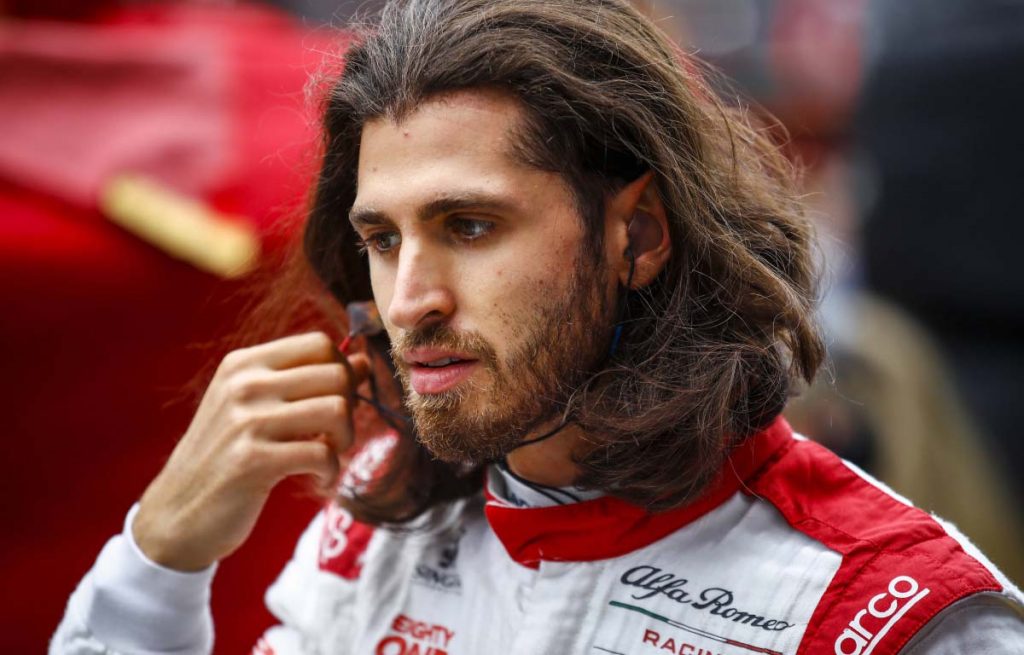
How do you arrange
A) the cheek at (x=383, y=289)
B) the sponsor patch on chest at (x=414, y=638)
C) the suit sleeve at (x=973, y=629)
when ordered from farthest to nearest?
the sponsor patch on chest at (x=414, y=638) → the cheek at (x=383, y=289) → the suit sleeve at (x=973, y=629)

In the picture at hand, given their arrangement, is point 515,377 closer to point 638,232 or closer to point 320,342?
point 638,232

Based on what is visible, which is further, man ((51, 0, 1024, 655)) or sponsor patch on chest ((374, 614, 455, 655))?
sponsor patch on chest ((374, 614, 455, 655))

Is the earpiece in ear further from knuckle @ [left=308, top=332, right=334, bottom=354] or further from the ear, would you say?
knuckle @ [left=308, top=332, right=334, bottom=354]

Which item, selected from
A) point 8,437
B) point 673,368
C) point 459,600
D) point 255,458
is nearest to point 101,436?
point 8,437

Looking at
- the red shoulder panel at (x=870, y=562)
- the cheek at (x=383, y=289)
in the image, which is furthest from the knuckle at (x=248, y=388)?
the red shoulder panel at (x=870, y=562)

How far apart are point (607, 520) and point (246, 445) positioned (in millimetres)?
559

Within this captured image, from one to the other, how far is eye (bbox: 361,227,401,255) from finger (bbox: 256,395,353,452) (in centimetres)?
27

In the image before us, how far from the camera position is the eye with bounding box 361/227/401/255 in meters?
1.62

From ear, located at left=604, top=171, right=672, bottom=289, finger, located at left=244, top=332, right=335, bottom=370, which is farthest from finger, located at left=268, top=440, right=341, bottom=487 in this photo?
ear, located at left=604, top=171, right=672, bottom=289

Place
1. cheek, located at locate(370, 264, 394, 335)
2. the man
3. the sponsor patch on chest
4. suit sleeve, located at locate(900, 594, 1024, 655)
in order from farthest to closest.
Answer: the sponsor patch on chest < cheek, located at locate(370, 264, 394, 335) < the man < suit sleeve, located at locate(900, 594, 1024, 655)

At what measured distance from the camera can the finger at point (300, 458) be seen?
5.74 feet

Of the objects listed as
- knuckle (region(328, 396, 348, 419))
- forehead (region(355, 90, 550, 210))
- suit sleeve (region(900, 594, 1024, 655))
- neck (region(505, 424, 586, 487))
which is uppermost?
forehead (region(355, 90, 550, 210))

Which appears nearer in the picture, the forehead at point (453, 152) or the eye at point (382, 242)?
the forehead at point (453, 152)

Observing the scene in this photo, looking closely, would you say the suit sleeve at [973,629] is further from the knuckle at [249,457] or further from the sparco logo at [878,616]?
the knuckle at [249,457]
